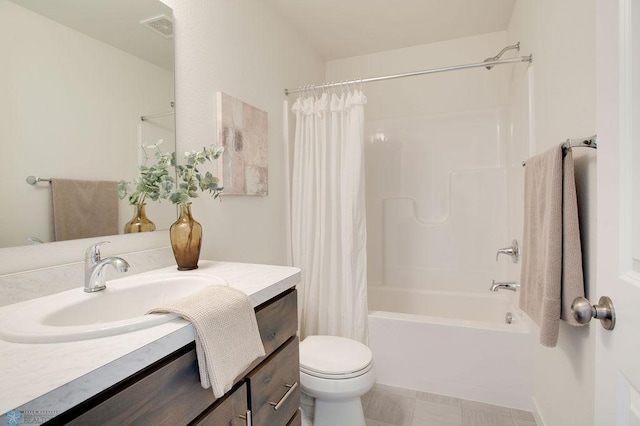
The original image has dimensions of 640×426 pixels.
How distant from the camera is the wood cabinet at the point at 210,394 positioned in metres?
0.55

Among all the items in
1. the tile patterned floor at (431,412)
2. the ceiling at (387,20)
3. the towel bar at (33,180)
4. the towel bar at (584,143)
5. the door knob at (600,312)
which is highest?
the ceiling at (387,20)

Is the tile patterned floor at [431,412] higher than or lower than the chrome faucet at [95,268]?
lower

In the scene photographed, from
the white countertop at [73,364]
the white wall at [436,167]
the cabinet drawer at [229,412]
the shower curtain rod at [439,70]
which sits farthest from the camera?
the white wall at [436,167]

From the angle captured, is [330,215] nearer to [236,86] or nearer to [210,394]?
[236,86]

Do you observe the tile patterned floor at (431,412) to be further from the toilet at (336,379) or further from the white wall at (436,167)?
the white wall at (436,167)

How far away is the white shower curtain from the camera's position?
6.41 feet

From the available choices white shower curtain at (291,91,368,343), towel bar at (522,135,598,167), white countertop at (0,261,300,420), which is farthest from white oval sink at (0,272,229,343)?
towel bar at (522,135,598,167)

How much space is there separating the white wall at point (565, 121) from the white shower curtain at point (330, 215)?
94cm

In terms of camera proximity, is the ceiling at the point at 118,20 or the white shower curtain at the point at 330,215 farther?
the white shower curtain at the point at 330,215

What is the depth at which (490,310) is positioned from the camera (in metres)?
2.48

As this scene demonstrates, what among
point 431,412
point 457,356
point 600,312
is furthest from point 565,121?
point 431,412

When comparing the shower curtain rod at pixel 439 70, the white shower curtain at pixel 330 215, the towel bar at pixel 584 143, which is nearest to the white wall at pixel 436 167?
the shower curtain rod at pixel 439 70

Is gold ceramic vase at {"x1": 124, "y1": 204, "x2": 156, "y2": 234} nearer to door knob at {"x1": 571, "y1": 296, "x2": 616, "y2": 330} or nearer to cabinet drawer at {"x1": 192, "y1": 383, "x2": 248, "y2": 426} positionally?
cabinet drawer at {"x1": 192, "y1": 383, "x2": 248, "y2": 426}

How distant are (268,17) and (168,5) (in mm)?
856
